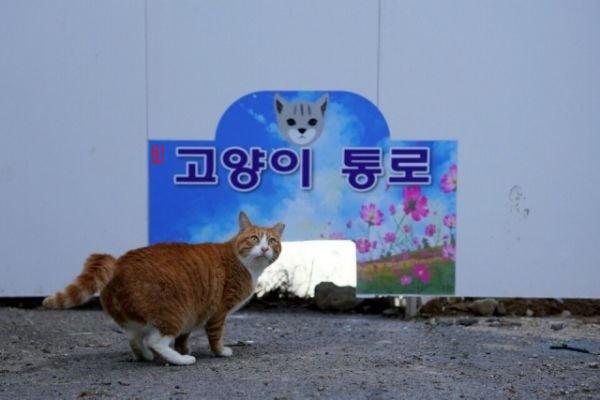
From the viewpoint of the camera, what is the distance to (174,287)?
4.82 m

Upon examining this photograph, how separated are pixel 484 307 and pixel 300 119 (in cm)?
206

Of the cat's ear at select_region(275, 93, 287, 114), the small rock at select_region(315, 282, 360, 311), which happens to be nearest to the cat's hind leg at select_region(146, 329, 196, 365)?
the small rock at select_region(315, 282, 360, 311)

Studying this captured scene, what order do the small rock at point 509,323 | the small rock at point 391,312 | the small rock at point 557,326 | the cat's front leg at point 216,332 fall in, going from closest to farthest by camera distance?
1. the cat's front leg at point 216,332
2. the small rock at point 557,326
3. the small rock at point 509,323
4. the small rock at point 391,312

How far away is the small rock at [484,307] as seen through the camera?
6.97 meters

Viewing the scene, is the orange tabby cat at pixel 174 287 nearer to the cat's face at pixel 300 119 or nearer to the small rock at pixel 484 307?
the cat's face at pixel 300 119

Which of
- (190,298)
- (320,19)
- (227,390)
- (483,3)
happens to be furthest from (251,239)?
(483,3)

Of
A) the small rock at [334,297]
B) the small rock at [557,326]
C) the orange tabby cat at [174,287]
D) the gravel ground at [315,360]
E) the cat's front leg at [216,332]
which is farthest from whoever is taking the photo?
the small rock at [334,297]

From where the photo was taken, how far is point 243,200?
6609 mm

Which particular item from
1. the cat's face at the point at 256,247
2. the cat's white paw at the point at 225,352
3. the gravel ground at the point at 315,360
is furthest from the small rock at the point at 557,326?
the cat's white paw at the point at 225,352

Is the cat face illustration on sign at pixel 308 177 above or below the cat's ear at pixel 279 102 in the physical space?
below

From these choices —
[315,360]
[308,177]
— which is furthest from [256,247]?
[308,177]

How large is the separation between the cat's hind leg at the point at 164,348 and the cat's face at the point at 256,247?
0.68 meters

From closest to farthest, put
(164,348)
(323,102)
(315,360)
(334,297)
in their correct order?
(164,348), (315,360), (323,102), (334,297)

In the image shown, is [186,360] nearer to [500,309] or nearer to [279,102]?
[279,102]
